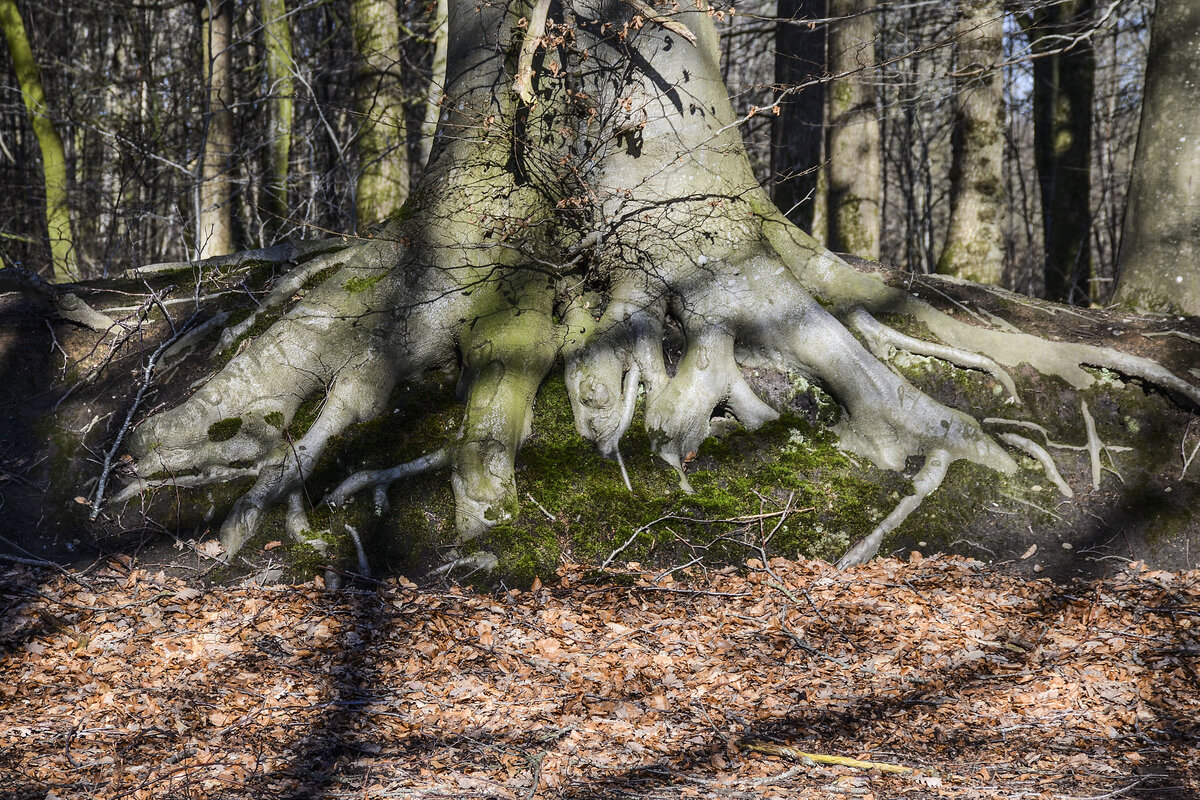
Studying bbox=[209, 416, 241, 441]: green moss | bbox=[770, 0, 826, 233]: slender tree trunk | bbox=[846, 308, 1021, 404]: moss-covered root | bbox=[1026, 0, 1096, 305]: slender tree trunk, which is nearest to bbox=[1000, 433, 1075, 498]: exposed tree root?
bbox=[846, 308, 1021, 404]: moss-covered root

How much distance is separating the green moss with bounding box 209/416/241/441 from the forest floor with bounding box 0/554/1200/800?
914 millimetres

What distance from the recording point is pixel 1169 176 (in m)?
6.35

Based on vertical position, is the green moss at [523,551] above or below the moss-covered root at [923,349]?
below

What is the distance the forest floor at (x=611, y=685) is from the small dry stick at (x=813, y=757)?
0.09 feet

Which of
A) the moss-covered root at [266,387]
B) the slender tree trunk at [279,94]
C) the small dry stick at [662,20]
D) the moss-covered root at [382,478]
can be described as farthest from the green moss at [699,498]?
the slender tree trunk at [279,94]

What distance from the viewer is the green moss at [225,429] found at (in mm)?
5234

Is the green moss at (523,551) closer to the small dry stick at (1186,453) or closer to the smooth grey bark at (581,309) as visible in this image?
the smooth grey bark at (581,309)

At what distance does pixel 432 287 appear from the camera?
5699mm

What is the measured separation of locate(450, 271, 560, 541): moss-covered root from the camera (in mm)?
4945

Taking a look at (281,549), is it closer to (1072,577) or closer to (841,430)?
(841,430)

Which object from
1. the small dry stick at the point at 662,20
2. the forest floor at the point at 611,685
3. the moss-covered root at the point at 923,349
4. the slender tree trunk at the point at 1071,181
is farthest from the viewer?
the slender tree trunk at the point at 1071,181

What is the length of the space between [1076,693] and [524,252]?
407cm

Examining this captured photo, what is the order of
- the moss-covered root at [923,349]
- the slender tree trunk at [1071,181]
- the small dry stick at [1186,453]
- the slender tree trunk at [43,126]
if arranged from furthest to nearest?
the slender tree trunk at [1071,181] < the slender tree trunk at [43,126] < the moss-covered root at [923,349] < the small dry stick at [1186,453]

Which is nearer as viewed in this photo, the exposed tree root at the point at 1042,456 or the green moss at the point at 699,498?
the green moss at the point at 699,498
